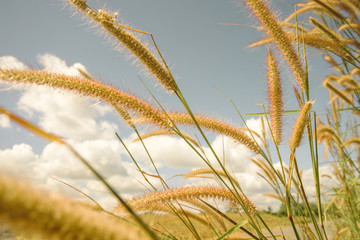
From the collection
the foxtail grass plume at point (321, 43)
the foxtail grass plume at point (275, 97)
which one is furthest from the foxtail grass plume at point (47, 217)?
the foxtail grass plume at point (321, 43)

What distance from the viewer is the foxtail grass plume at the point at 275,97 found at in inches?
61.5

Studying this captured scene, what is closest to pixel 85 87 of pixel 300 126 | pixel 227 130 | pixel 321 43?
pixel 227 130

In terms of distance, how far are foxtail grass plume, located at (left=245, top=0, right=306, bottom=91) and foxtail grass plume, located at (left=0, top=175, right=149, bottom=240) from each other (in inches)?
58.8

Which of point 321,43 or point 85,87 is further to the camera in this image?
point 321,43

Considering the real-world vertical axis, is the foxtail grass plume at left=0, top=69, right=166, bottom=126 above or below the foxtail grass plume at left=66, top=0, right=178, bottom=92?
below

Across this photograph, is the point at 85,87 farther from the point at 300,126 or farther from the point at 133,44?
the point at 300,126

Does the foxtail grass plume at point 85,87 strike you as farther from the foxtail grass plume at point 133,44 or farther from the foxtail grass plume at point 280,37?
the foxtail grass plume at point 280,37

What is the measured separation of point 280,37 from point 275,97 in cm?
37

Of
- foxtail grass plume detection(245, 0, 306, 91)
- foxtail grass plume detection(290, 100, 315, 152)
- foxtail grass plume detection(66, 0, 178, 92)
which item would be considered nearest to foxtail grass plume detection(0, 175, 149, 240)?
foxtail grass plume detection(66, 0, 178, 92)

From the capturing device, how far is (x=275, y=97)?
157 cm

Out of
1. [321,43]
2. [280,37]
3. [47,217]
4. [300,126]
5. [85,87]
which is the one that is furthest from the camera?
[321,43]

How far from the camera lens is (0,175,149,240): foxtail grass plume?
313 mm

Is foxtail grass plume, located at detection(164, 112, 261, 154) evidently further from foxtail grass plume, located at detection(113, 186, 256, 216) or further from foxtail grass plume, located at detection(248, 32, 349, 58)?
foxtail grass plume, located at detection(248, 32, 349, 58)

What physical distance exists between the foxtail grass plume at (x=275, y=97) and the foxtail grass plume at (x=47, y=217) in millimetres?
1381
